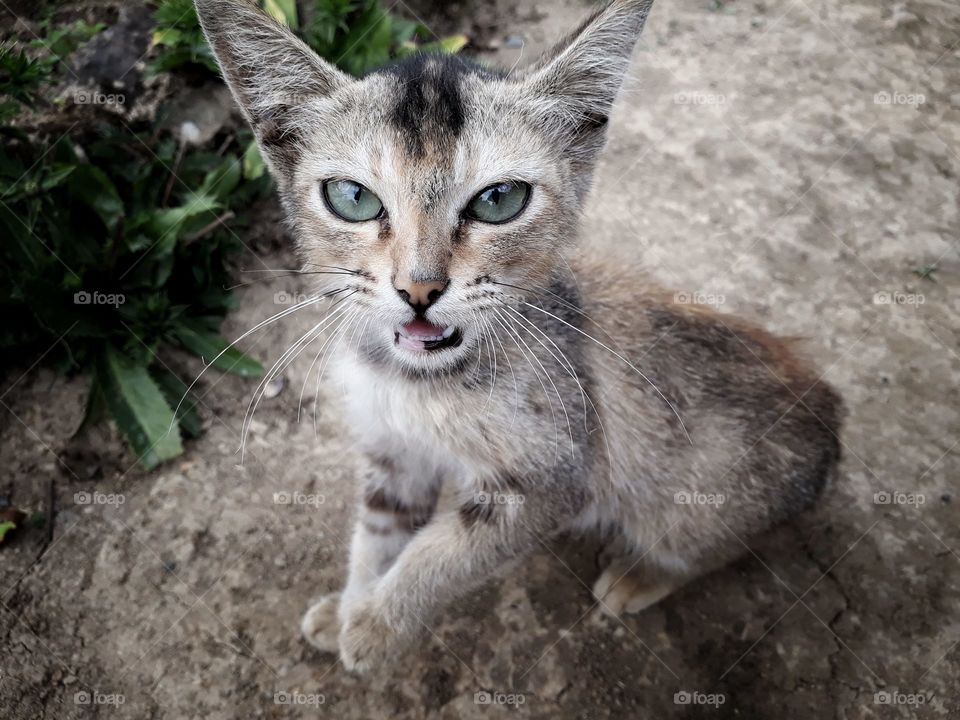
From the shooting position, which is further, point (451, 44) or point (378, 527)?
point (451, 44)

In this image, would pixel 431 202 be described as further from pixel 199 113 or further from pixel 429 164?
pixel 199 113

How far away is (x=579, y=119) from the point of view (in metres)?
2.68

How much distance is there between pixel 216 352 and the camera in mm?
4207

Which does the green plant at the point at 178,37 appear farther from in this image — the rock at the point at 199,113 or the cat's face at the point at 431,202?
the cat's face at the point at 431,202

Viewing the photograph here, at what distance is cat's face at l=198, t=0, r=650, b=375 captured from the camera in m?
2.32

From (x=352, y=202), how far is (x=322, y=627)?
6.82 ft

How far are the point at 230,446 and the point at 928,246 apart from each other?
15.6ft
